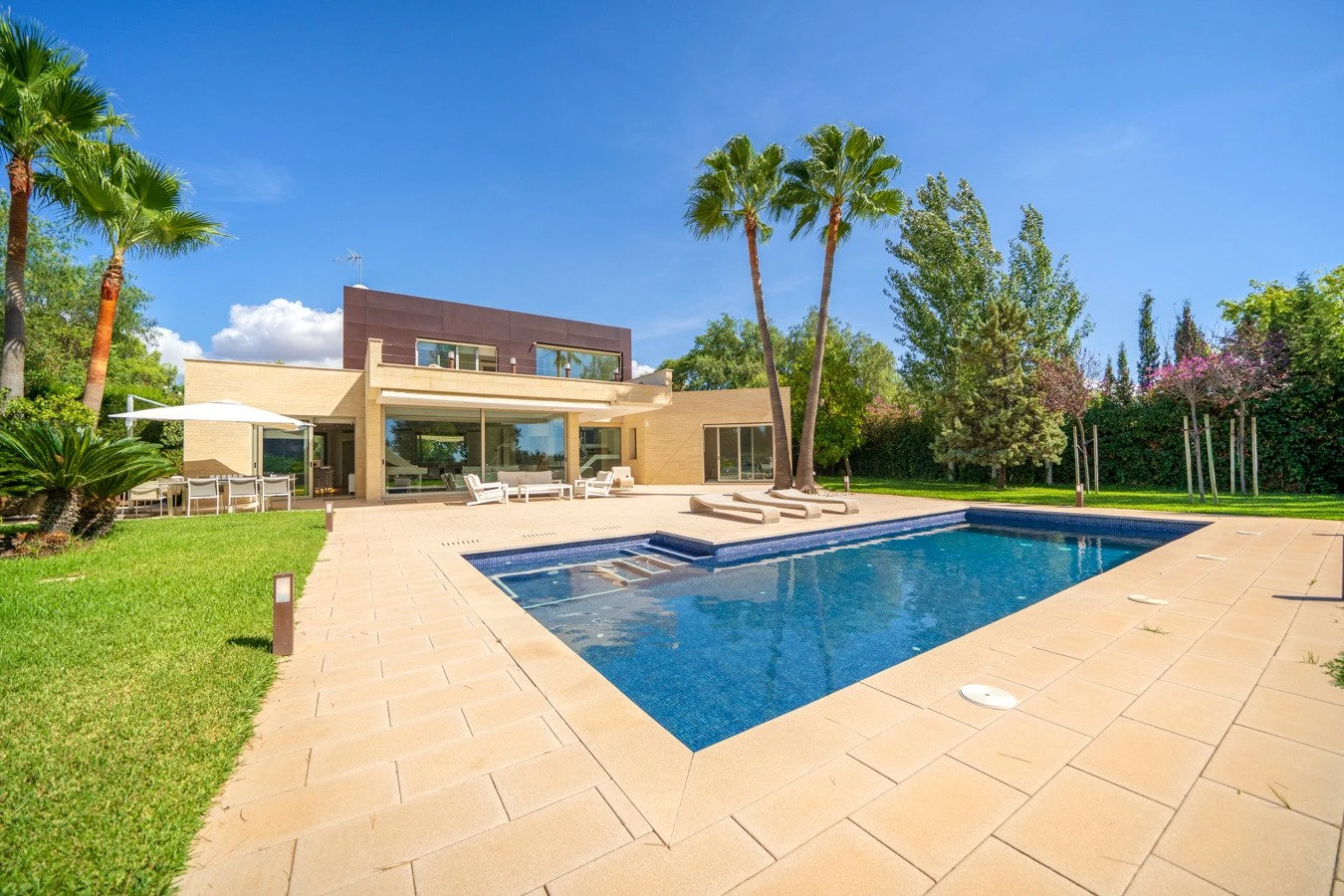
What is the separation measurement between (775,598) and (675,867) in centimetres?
507

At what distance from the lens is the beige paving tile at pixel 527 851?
171 cm

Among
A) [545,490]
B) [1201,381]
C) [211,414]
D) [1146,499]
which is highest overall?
[1201,381]

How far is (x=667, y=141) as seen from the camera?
1527cm

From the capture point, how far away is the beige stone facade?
1452 centimetres

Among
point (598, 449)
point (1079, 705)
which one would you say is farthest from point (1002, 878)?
point (598, 449)

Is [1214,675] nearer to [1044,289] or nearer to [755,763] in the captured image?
[755,763]

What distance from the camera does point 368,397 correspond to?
49.9ft

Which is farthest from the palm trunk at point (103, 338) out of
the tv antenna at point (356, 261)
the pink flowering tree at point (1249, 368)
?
the pink flowering tree at point (1249, 368)

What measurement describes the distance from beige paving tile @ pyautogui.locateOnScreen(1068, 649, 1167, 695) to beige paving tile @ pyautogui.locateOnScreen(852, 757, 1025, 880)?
1.65 meters

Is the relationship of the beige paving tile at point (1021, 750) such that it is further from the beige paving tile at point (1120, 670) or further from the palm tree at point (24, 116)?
the palm tree at point (24, 116)

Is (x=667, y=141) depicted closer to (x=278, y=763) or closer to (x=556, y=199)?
(x=556, y=199)

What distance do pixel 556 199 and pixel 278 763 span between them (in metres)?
17.0

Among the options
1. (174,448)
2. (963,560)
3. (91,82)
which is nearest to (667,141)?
(91,82)

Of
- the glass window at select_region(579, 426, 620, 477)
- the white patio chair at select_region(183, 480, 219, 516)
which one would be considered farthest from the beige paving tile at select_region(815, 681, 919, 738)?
the glass window at select_region(579, 426, 620, 477)
